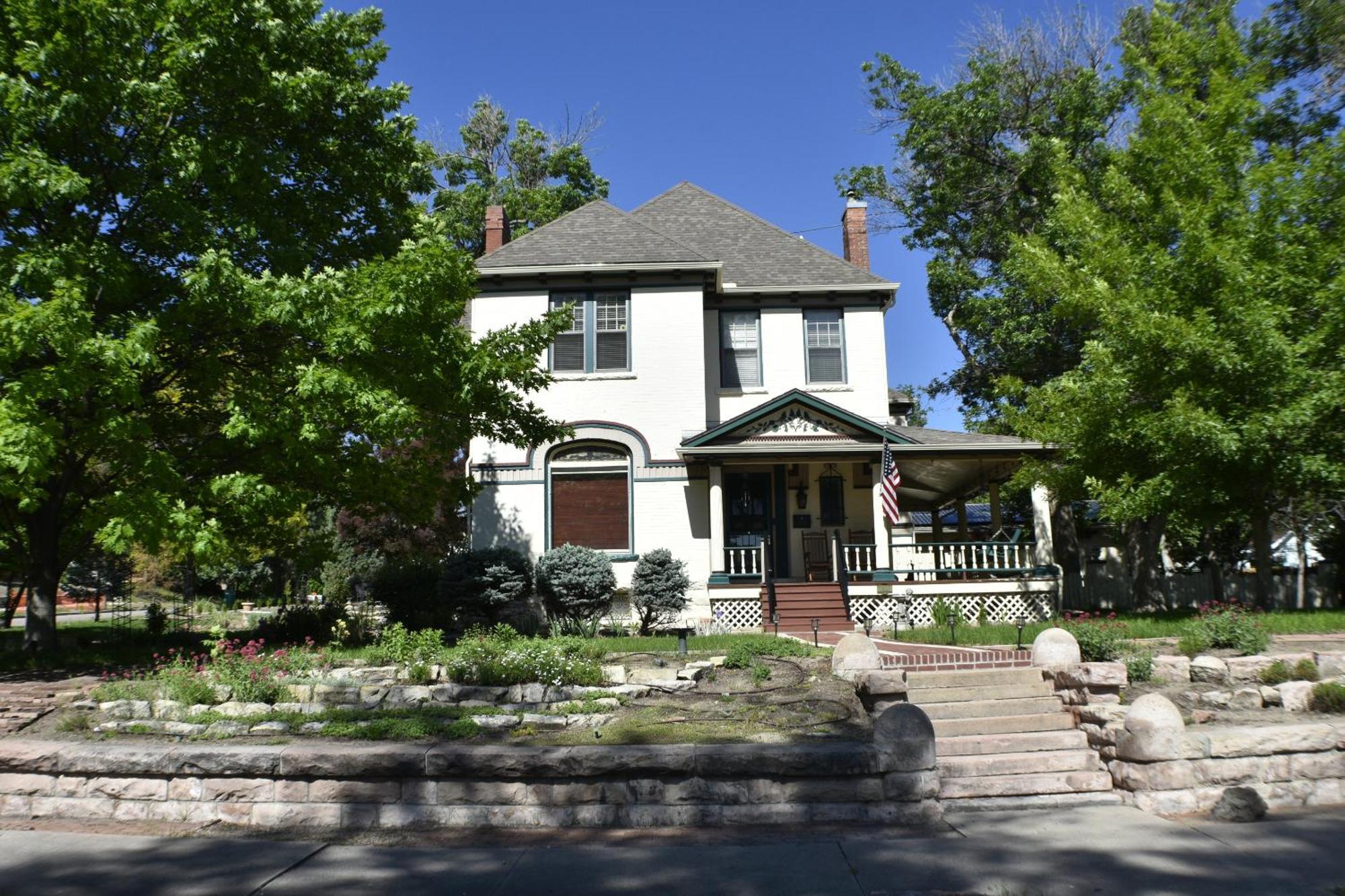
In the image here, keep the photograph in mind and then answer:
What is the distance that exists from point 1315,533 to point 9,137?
90.1 feet

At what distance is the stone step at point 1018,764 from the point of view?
26.2 ft

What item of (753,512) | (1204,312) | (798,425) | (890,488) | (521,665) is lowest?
(521,665)

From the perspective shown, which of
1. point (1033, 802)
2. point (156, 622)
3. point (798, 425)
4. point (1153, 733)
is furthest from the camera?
point (798, 425)

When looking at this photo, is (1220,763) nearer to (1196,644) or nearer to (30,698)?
(1196,644)

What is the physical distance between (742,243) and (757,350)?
3.48 metres

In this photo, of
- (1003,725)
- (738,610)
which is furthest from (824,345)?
(1003,725)

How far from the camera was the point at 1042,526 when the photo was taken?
19516 millimetres

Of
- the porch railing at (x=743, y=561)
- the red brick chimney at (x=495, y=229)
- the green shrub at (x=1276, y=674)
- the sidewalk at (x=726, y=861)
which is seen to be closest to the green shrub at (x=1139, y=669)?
the green shrub at (x=1276, y=674)

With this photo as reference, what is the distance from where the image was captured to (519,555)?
16641mm

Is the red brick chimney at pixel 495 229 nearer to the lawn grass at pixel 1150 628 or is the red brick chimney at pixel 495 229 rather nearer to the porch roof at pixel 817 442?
the porch roof at pixel 817 442

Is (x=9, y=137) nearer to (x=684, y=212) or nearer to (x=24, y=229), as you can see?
(x=24, y=229)

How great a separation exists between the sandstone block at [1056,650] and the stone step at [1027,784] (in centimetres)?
189

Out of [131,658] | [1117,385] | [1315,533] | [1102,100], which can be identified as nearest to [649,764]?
[131,658]

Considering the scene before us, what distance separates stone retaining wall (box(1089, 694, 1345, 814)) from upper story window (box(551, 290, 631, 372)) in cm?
1291
